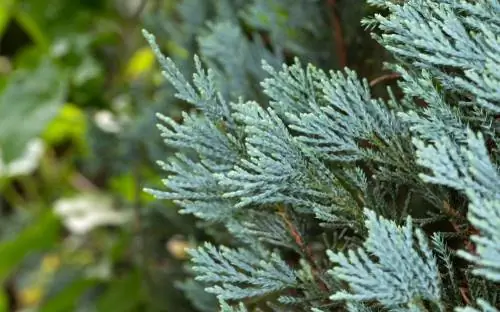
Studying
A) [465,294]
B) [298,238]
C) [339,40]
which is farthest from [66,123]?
[465,294]

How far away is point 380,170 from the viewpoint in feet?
1.94

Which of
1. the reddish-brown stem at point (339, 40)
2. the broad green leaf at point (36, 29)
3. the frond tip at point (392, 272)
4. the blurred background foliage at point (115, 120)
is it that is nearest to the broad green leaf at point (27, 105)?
the blurred background foliage at point (115, 120)

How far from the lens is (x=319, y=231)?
29.9 inches

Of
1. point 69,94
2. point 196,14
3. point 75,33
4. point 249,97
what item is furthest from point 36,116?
point 249,97

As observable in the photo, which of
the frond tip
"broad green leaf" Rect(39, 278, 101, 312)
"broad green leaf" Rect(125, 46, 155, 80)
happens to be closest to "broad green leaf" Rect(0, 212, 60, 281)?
"broad green leaf" Rect(39, 278, 101, 312)

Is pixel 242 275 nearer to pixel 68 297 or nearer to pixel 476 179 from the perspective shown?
pixel 476 179

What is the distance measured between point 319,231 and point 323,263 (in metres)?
0.05

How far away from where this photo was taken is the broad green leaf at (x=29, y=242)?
4.90 ft

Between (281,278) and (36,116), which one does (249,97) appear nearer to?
(281,278)

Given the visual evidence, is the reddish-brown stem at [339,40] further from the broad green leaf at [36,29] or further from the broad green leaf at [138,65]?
the broad green leaf at [36,29]

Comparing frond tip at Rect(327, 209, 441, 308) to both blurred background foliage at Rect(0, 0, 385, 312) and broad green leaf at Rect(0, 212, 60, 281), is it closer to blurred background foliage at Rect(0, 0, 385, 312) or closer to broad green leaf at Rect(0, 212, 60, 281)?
blurred background foliage at Rect(0, 0, 385, 312)

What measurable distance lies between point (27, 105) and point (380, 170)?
3.33 ft

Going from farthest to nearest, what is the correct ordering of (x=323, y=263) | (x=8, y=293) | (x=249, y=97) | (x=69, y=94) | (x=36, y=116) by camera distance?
(x=8, y=293)
(x=69, y=94)
(x=36, y=116)
(x=249, y=97)
(x=323, y=263)

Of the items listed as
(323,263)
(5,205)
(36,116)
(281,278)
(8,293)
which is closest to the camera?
(281,278)
